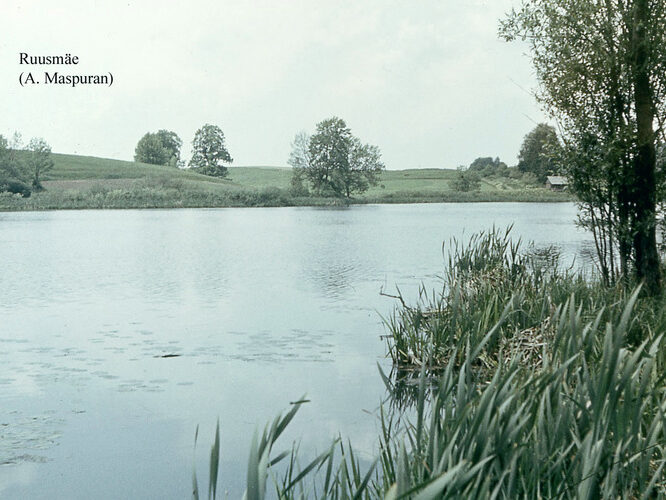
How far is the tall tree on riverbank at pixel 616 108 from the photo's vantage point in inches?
324

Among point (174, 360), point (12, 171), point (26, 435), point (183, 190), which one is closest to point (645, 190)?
point (174, 360)

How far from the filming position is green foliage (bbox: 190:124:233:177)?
88.9 m

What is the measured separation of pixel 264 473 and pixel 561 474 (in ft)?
4.59

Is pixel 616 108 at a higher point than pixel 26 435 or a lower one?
higher

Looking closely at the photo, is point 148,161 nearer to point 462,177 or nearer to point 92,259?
point 462,177

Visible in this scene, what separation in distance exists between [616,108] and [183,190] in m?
52.2

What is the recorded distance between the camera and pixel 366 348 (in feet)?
27.4

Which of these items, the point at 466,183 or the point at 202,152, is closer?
the point at 466,183

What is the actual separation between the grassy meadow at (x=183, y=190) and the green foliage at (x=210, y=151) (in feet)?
9.26

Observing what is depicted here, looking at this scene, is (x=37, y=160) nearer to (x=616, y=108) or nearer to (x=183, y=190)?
(x=183, y=190)

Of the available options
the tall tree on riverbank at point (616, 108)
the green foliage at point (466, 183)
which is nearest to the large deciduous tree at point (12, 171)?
the green foliage at point (466, 183)

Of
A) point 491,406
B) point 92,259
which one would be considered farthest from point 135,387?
point 92,259

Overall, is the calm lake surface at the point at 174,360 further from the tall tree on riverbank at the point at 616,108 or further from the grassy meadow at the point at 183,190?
the grassy meadow at the point at 183,190

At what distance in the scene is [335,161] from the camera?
230 feet
